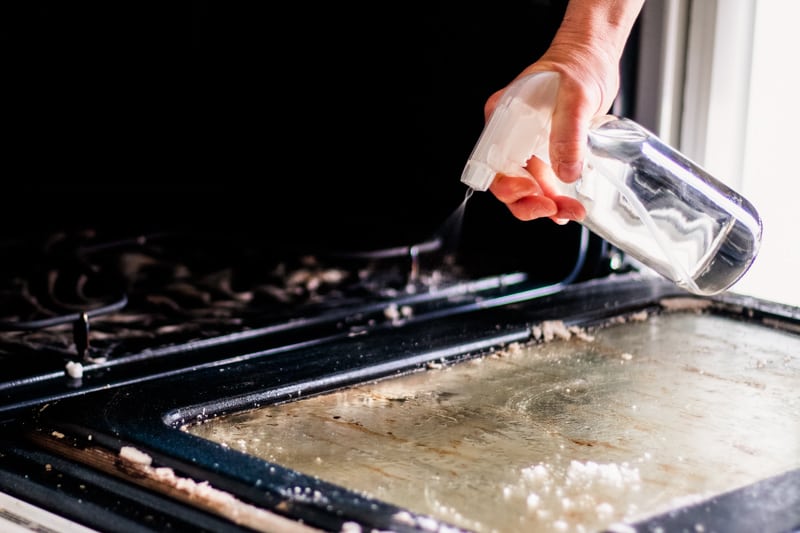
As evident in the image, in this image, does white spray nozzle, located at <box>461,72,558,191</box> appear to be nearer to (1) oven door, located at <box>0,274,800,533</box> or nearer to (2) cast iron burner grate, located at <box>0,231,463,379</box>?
(1) oven door, located at <box>0,274,800,533</box>

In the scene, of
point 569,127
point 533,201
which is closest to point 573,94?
point 569,127

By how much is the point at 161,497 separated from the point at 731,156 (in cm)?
80

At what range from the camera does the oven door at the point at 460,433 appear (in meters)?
0.66

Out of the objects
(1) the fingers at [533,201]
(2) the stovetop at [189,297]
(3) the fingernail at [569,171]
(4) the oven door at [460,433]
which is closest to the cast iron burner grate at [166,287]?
Result: (2) the stovetop at [189,297]

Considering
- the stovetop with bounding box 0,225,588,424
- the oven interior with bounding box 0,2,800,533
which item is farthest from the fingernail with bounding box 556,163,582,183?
the stovetop with bounding box 0,225,588,424

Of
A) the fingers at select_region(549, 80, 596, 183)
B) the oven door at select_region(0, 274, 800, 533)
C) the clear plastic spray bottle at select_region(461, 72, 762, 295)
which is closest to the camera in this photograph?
the oven door at select_region(0, 274, 800, 533)

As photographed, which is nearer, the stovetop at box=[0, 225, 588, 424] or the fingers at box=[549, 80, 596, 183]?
the fingers at box=[549, 80, 596, 183]

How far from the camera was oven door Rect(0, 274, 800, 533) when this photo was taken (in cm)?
66

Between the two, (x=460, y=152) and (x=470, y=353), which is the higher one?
(x=460, y=152)

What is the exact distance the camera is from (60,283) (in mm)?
1272

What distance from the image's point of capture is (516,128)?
792mm

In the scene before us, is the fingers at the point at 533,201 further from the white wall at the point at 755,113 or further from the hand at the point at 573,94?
the white wall at the point at 755,113

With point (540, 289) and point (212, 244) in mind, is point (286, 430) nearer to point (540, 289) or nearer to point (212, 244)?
point (540, 289)

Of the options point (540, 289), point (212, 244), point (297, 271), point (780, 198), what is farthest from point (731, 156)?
point (212, 244)
